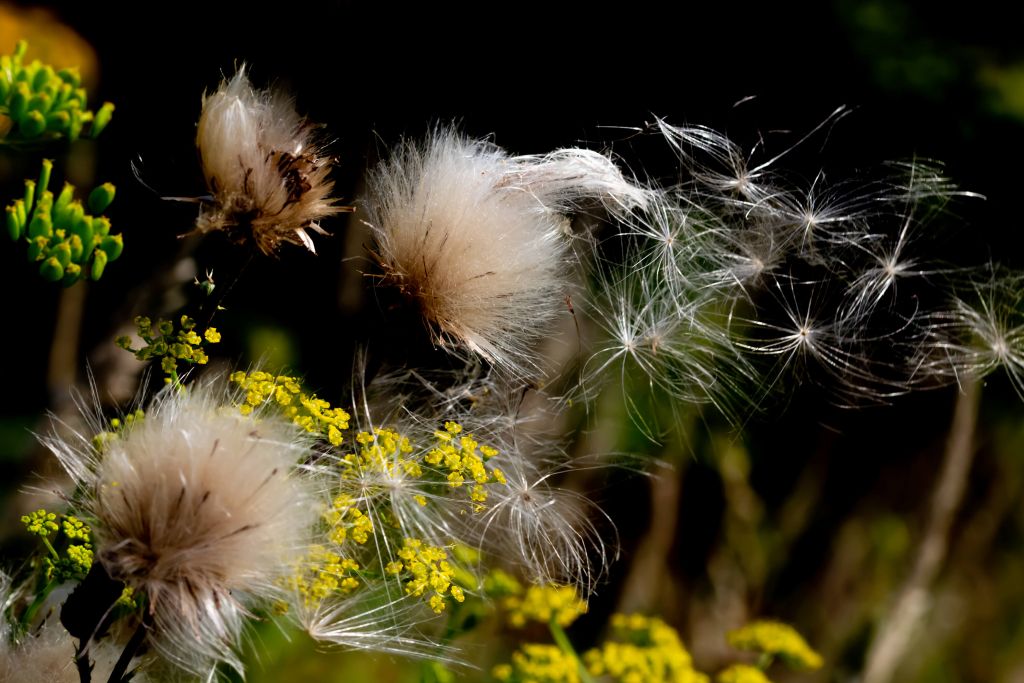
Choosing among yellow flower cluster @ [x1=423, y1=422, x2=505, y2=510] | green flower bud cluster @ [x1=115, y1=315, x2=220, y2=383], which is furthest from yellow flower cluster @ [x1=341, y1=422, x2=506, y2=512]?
green flower bud cluster @ [x1=115, y1=315, x2=220, y2=383]

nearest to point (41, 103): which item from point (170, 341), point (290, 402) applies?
point (170, 341)

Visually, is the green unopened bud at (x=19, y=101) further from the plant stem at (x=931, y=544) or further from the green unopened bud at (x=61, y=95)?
the plant stem at (x=931, y=544)

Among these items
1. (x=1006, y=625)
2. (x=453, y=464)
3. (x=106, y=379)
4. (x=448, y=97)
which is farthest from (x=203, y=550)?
(x=1006, y=625)

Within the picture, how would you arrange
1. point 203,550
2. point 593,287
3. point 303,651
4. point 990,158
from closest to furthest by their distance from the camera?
point 203,550 → point 593,287 → point 303,651 → point 990,158

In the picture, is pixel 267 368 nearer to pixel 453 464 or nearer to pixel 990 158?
pixel 453 464

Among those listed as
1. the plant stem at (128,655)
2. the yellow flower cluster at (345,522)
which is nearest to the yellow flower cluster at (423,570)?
the yellow flower cluster at (345,522)

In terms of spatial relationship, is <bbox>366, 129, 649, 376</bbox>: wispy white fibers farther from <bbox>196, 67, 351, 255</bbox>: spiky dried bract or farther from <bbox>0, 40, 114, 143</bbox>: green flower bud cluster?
<bbox>0, 40, 114, 143</bbox>: green flower bud cluster
